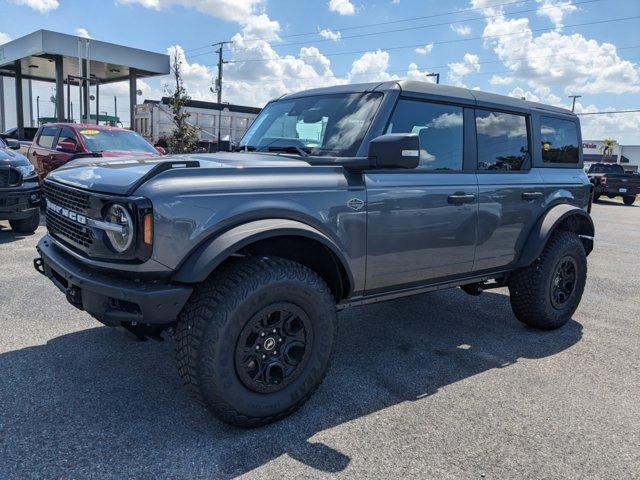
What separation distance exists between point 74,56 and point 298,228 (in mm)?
25512

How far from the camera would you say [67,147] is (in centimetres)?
973

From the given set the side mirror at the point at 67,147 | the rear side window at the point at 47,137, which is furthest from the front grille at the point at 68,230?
the rear side window at the point at 47,137

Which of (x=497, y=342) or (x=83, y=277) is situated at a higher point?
(x=83, y=277)

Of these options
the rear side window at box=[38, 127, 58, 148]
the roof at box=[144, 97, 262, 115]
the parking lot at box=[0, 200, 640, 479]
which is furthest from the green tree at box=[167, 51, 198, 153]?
the parking lot at box=[0, 200, 640, 479]

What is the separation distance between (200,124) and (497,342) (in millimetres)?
23017

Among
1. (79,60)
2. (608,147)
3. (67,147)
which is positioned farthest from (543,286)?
(608,147)

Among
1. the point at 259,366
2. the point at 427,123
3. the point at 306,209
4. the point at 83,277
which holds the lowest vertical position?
the point at 259,366

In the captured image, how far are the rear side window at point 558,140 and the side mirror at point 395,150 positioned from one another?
7.08 feet

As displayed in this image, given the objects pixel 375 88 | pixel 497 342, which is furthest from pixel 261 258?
pixel 497 342

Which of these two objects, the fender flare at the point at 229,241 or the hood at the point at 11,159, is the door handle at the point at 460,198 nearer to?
the fender flare at the point at 229,241

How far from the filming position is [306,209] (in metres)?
2.92

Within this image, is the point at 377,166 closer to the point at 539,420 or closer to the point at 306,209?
the point at 306,209

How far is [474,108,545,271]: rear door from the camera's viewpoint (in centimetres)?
395

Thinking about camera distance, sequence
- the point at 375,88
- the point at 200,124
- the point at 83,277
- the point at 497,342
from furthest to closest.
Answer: the point at 200,124, the point at 497,342, the point at 375,88, the point at 83,277
